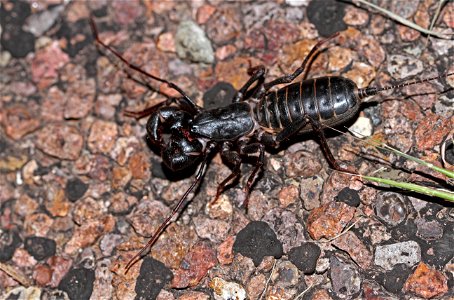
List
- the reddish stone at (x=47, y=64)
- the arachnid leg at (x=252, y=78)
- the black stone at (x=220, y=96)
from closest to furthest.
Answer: the arachnid leg at (x=252, y=78) < the black stone at (x=220, y=96) < the reddish stone at (x=47, y=64)

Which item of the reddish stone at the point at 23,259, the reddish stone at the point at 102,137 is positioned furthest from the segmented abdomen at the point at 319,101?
the reddish stone at the point at 23,259

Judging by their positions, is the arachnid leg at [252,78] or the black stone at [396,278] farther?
the arachnid leg at [252,78]

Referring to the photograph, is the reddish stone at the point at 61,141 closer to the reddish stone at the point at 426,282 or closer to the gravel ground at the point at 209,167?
the gravel ground at the point at 209,167

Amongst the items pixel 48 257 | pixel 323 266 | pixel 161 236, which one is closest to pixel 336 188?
pixel 323 266

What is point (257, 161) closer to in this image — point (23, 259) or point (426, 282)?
point (426, 282)

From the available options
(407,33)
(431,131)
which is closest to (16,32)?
(407,33)

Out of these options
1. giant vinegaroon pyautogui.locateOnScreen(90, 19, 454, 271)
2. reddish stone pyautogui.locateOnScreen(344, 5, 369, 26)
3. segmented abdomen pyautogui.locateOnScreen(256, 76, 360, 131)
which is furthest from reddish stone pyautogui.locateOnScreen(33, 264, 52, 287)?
reddish stone pyautogui.locateOnScreen(344, 5, 369, 26)

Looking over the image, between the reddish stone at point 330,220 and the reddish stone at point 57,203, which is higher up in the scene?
the reddish stone at point 330,220

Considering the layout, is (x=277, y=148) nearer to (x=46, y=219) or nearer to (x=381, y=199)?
(x=381, y=199)

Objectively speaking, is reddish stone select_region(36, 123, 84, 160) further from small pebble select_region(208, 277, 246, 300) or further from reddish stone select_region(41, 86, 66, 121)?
small pebble select_region(208, 277, 246, 300)
